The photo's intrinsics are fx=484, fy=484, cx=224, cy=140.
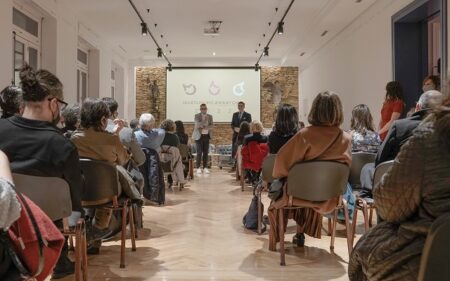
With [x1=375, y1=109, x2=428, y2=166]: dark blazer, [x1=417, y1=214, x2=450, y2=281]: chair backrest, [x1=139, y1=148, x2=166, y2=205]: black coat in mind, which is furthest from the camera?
[x1=139, y1=148, x2=166, y2=205]: black coat

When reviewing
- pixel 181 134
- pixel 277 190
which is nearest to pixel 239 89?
pixel 181 134

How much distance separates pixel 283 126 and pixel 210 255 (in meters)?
1.53

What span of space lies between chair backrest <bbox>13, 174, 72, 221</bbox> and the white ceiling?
7.28m

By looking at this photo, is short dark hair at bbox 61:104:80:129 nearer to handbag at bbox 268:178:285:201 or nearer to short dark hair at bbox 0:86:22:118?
short dark hair at bbox 0:86:22:118

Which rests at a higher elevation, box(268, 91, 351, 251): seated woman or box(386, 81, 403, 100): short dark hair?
box(386, 81, 403, 100): short dark hair

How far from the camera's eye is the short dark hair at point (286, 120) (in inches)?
193

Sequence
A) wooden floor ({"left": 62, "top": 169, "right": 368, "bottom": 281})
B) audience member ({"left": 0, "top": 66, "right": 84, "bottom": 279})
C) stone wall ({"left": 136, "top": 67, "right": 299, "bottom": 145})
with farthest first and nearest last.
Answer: stone wall ({"left": 136, "top": 67, "right": 299, "bottom": 145})
wooden floor ({"left": 62, "top": 169, "right": 368, "bottom": 281})
audience member ({"left": 0, "top": 66, "right": 84, "bottom": 279})

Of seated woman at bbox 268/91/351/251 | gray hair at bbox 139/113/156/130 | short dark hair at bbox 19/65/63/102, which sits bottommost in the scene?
seated woman at bbox 268/91/351/251

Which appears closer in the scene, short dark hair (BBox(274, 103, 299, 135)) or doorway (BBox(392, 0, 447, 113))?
short dark hair (BBox(274, 103, 299, 135))

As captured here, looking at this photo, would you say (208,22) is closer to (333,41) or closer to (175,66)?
(333,41)

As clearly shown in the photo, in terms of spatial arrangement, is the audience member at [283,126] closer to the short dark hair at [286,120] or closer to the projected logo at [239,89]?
the short dark hair at [286,120]

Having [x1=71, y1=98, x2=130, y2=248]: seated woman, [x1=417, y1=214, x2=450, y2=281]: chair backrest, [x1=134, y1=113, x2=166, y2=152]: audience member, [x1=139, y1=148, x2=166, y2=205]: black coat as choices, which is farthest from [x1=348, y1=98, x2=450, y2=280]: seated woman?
[x1=134, y1=113, x2=166, y2=152]: audience member

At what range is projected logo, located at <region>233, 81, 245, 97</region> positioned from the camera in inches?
659

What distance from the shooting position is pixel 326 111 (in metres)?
3.74
